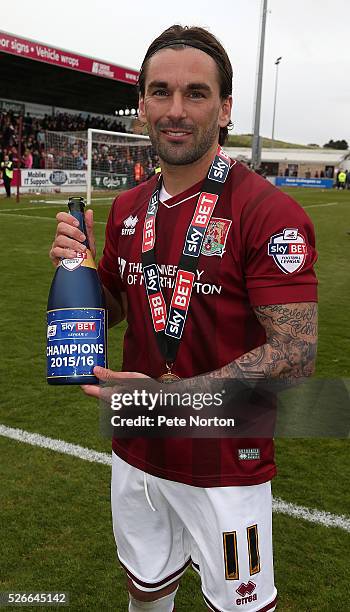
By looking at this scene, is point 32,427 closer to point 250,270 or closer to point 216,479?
point 216,479

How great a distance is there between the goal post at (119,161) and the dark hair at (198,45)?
21.0 m

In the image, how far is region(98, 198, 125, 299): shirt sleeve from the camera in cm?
203

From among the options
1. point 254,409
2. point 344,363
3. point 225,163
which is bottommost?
point 344,363

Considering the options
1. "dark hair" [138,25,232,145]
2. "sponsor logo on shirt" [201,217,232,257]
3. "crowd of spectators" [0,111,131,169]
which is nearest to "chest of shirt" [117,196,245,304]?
"sponsor logo on shirt" [201,217,232,257]

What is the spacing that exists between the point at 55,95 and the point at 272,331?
36.2m

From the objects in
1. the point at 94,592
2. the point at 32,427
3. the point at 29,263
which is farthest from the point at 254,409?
the point at 29,263

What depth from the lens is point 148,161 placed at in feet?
78.5

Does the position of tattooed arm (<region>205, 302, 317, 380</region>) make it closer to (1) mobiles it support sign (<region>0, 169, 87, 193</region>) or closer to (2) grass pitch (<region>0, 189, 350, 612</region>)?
(2) grass pitch (<region>0, 189, 350, 612</region>)

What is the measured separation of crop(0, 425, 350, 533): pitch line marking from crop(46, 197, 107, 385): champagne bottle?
6.37 feet

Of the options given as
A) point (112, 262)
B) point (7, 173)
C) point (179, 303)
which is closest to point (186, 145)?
Answer: point (179, 303)

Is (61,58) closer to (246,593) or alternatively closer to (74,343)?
(74,343)

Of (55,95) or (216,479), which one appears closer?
(216,479)

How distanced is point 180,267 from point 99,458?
7.62 feet

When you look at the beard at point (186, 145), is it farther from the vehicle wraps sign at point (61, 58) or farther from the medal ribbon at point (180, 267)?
the vehicle wraps sign at point (61, 58)
